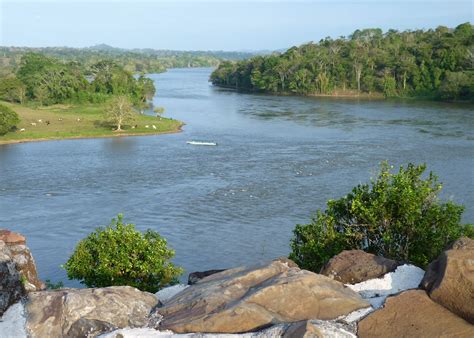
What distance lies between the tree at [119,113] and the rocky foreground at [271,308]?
205 ft

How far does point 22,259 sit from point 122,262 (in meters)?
3.19

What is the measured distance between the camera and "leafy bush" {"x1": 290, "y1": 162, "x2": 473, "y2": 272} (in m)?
22.6

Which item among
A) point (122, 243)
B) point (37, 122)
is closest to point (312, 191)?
point (122, 243)

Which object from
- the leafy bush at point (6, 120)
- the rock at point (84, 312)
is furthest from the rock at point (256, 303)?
the leafy bush at point (6, 120)

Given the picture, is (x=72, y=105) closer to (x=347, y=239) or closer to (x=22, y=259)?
(x=347, y=239)

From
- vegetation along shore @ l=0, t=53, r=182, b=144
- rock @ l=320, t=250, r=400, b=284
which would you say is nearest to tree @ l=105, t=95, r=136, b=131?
vegetation along shore @ l=0, t=53, r=182, b=144

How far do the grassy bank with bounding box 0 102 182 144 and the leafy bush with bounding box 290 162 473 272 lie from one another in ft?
177

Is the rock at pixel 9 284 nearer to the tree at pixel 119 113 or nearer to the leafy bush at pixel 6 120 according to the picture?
the leafy bush at pixel 6 120

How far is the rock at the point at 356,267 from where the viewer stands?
16734 millimetres

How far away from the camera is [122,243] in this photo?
834 inches

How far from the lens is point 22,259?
1923 cm

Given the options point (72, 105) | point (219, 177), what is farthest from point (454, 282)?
point (72, 105)

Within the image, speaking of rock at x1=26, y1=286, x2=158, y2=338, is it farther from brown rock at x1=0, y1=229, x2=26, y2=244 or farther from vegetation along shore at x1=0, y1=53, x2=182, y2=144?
vegetation along shore at x1=0, y1=53, x2=182, y2=144

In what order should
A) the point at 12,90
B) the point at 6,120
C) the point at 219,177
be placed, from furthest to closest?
1. the point at 12,90
2. the point at 6,120
3. the point at 219,177
